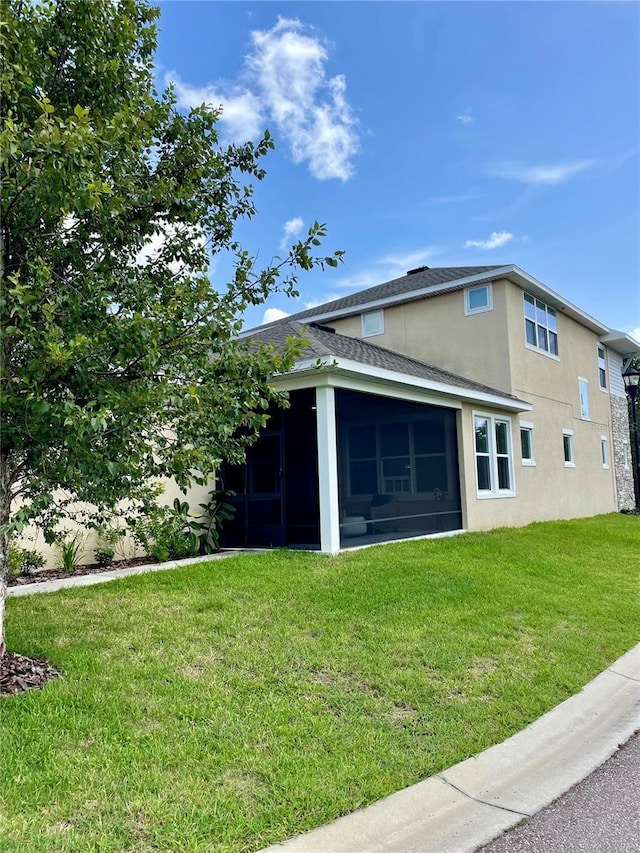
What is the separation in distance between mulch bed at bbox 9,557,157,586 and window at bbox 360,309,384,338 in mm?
10230

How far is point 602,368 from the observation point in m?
20.9

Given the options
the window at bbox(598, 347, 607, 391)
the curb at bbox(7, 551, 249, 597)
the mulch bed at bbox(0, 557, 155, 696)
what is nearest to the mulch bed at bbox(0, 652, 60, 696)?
the mulch bed at bbox(0, 557, 155, 696)

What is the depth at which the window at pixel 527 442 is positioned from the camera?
48.2ft

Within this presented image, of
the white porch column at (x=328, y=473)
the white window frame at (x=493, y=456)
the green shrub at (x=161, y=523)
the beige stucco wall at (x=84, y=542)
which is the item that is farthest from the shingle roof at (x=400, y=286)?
the green shrub at (x=161, y=523)

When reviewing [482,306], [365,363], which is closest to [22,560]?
[365,363]

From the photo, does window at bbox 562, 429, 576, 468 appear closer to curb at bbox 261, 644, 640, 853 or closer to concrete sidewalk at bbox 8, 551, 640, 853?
concrete sidewalk at bbox 8, 551, 640, 853

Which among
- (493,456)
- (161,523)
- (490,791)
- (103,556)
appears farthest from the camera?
(493,456)

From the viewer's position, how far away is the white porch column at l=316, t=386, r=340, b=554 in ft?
27.8

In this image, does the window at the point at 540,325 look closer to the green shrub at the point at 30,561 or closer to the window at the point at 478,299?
the window at the point at 478,299

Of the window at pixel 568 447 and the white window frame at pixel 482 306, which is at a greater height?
the white window frame at pixel 482 306

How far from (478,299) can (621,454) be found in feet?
36.2

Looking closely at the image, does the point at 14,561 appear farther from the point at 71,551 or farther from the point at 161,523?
the point at 161,523

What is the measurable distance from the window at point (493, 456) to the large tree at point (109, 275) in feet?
30.2

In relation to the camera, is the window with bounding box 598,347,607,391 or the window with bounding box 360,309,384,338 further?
the window with bounding box 598,347,607,391
